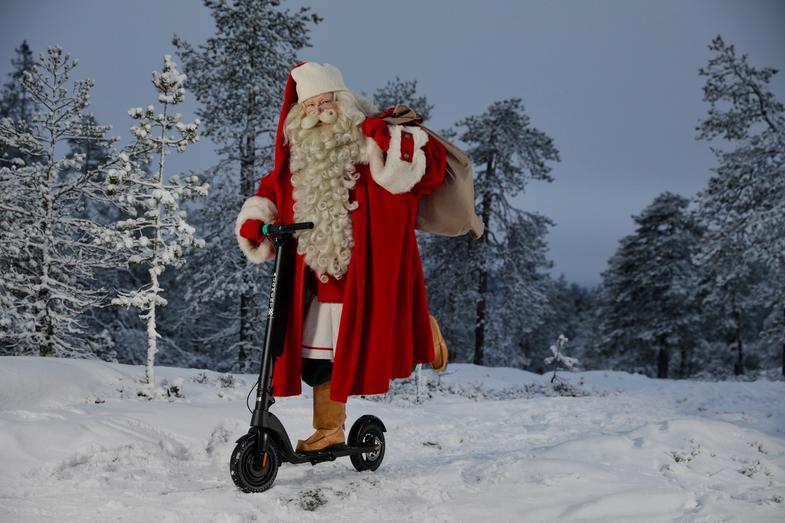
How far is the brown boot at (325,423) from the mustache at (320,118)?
67.2 inches

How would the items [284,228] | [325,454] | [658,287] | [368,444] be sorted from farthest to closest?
[658,287] → [368,444] → [325,454] → [284,228]

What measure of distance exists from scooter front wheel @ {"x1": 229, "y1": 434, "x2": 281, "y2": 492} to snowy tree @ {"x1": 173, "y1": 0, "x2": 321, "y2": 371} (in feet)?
34.3

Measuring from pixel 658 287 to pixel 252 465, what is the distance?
82.4 feet

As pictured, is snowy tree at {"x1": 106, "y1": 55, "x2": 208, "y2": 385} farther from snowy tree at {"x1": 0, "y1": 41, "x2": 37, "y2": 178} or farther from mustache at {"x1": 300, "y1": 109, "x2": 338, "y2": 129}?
snowy tree at {"x1": 0, "y1": 41, "x2": 37, "y2": 178}

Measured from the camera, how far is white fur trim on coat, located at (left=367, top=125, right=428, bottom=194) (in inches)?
147

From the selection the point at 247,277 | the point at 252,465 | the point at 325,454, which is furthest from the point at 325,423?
the point at 247,277

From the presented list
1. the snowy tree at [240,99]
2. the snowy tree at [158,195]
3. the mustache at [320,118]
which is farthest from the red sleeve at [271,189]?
the snowy tree at [240,99]

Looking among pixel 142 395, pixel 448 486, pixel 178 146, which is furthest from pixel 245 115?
pixel 448 486

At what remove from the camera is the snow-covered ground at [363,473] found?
124 inches

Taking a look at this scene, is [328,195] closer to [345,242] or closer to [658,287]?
[345,242]

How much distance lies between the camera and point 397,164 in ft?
12.2

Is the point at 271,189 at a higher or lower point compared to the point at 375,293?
higher

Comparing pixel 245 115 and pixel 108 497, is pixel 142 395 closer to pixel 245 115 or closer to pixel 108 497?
pixel 108 497

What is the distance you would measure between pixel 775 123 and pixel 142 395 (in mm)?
14485
